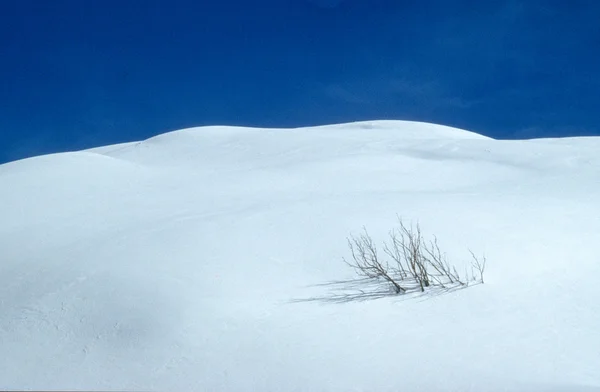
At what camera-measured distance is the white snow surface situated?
3.88 metres

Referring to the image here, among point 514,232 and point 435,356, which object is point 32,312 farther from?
point 514,232

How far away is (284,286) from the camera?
17.4 feet

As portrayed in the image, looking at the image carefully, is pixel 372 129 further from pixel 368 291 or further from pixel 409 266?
pixel 368 291

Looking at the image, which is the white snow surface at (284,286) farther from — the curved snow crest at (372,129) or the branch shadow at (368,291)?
the curved snow crest at (372,129)

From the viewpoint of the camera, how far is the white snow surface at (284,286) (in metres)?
3.88

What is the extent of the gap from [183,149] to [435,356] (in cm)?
1154

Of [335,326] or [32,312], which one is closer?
[335,326]

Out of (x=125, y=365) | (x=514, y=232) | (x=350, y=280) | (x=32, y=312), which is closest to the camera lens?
(x=125, y=365)

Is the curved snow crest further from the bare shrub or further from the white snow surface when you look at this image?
the bare shrub

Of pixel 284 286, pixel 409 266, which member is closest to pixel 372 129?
pixel 409 266

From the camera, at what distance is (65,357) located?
4.19 meters

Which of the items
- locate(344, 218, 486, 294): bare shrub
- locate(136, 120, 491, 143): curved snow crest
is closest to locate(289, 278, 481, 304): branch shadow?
locate(344, 218, 486, 294): bare shrub

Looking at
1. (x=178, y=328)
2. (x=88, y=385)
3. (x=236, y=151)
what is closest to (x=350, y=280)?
(x=178, y=328)

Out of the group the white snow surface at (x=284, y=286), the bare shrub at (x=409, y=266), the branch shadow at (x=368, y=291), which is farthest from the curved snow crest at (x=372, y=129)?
the branch shadow at (x=368, y=291)
